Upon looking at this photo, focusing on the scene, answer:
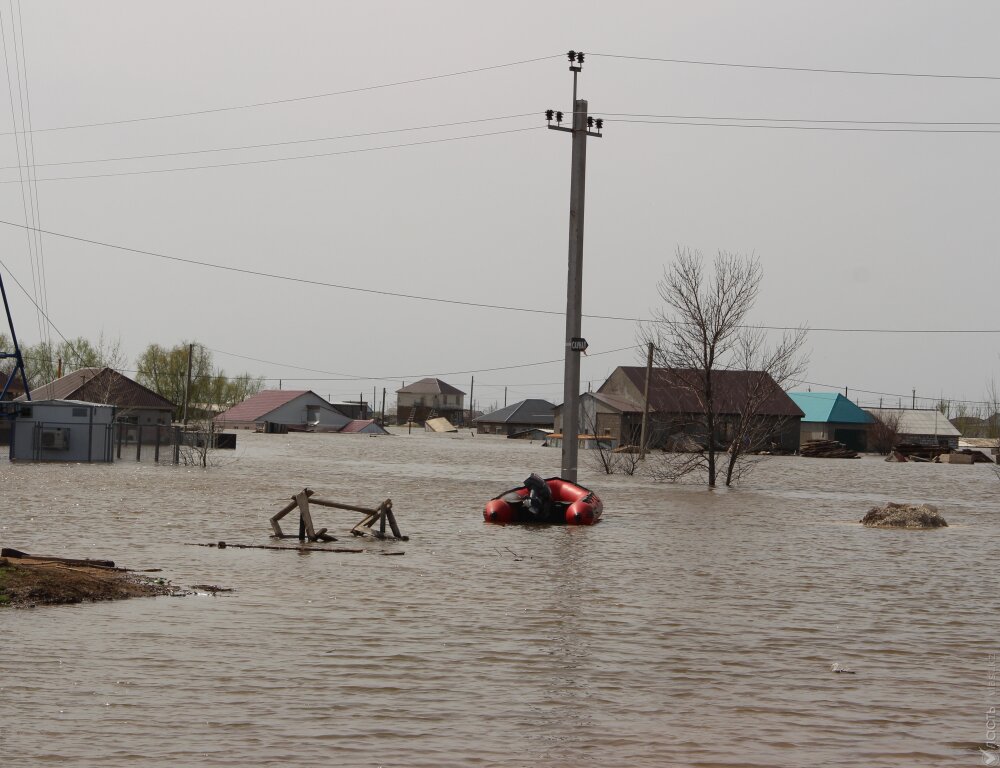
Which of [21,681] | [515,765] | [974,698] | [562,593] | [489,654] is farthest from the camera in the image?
[562,593]

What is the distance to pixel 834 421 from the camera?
104250 millimetres

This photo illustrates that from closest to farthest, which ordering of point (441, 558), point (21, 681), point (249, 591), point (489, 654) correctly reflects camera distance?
point (21, 681), point (489, 654), point (249, 591), point (441, 558)

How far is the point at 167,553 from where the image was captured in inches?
711

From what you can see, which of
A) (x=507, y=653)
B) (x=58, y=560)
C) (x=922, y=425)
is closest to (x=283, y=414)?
(x=922, y=425)

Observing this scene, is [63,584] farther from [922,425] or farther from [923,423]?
[923,423]

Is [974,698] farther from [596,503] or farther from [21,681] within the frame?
[596,503]

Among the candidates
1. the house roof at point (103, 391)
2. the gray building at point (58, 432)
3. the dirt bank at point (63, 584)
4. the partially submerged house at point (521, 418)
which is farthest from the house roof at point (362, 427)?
the dirt bank at point (63, 584)

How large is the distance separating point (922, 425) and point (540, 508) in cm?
10055

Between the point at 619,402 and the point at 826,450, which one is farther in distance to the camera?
the point at 619,402

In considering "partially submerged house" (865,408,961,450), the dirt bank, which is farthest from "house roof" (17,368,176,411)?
"partially submerged house" (865,408,961,450)

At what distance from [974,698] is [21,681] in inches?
292

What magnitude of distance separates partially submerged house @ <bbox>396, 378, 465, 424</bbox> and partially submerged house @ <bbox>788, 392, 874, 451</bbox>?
2770 inches

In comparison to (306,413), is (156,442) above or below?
below

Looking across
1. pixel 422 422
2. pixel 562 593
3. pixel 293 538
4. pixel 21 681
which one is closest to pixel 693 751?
pixel 21 681
